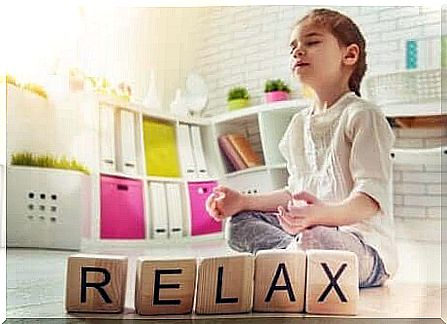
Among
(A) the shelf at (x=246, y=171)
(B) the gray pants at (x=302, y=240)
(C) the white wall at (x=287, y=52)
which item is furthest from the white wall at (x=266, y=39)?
(B) the gray pants at (x=302, y=240)

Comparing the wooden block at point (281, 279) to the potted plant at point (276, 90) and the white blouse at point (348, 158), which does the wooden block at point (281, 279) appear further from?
the potted plant at point (276, 90)

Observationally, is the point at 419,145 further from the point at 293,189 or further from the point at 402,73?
the point at 293,189

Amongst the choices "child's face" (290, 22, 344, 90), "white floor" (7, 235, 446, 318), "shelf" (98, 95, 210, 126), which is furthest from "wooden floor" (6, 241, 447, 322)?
"child's face" (290, 22, 344, 90)

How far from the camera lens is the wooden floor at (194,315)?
1.21 metres

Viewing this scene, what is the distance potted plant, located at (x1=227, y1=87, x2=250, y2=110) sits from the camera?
4.20 ft

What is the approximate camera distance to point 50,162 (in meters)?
1.30

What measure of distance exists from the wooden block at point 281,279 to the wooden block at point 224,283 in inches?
0.8

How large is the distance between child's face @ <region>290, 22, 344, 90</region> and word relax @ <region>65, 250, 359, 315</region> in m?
0.33

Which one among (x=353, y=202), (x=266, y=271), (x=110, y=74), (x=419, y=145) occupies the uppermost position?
(x=110, y=74)

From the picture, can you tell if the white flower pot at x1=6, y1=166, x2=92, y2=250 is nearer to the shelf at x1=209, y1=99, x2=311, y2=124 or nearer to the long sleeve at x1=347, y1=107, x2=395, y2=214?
the shelf at x1=209, y1=99, x2=311, y2=124

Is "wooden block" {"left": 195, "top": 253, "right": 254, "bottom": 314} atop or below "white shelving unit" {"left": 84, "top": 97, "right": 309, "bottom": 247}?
below

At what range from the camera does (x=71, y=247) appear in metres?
1.29

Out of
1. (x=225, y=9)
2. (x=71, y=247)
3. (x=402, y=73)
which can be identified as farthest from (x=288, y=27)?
(x=71, y=247)

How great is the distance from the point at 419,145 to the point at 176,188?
469mm
